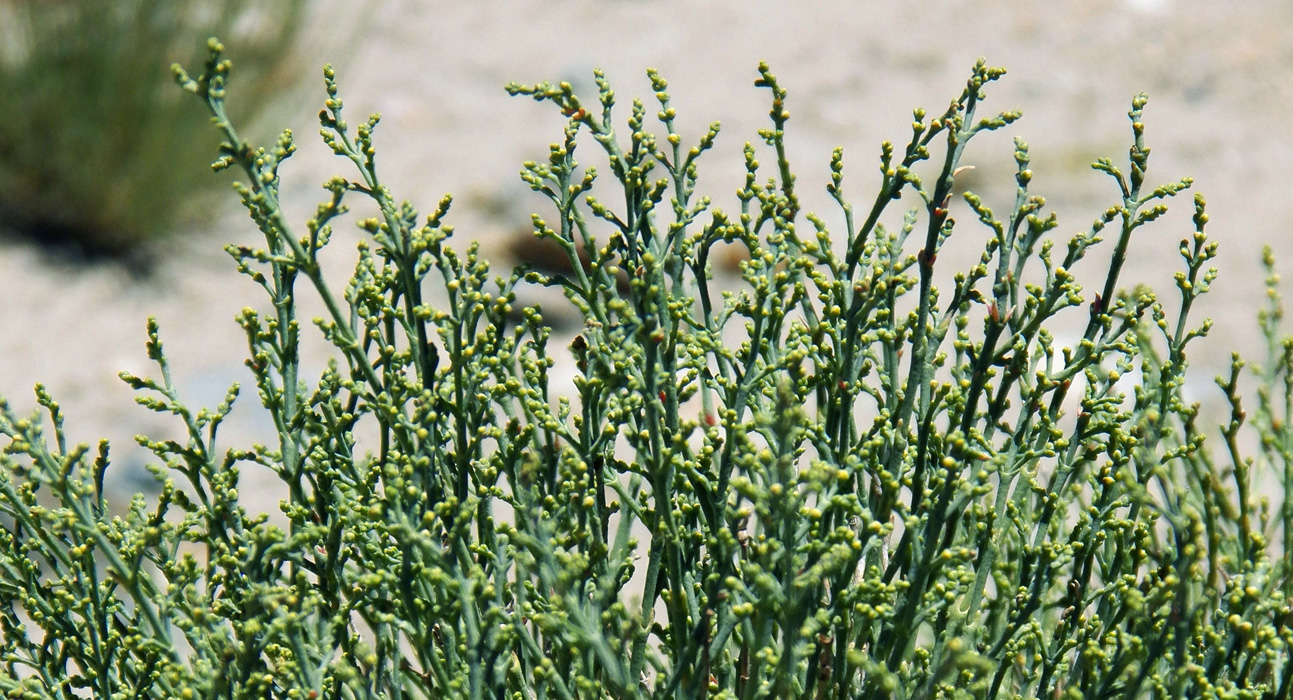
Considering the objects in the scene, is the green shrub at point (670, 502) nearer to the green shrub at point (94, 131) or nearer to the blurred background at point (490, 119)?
the blurred background at point (490, 119)

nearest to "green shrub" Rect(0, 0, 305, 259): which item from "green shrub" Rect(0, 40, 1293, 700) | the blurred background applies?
the blurred background

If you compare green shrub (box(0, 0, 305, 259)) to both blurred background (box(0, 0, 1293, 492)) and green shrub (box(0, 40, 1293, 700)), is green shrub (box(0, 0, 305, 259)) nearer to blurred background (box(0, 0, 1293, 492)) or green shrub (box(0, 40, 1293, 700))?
blurred background (box(0, 0, 1293, 492))

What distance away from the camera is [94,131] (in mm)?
3809

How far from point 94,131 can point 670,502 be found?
10.7ft

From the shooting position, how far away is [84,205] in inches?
151

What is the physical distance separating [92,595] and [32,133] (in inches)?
119

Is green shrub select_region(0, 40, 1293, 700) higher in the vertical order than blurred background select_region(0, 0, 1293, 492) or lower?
lower

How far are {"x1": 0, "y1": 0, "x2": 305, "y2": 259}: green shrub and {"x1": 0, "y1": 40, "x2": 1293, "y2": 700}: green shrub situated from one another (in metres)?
2.73

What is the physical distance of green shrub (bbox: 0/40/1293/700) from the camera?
1099 mm

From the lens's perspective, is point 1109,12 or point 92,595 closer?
point 92,595

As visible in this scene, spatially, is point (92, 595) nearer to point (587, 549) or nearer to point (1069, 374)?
point (587, 549)

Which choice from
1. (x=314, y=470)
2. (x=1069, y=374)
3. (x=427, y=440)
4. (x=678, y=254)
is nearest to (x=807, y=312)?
(x=678, y=254)

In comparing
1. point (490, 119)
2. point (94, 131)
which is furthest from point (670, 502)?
point (490, 119)

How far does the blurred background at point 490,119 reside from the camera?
3.71 metres
